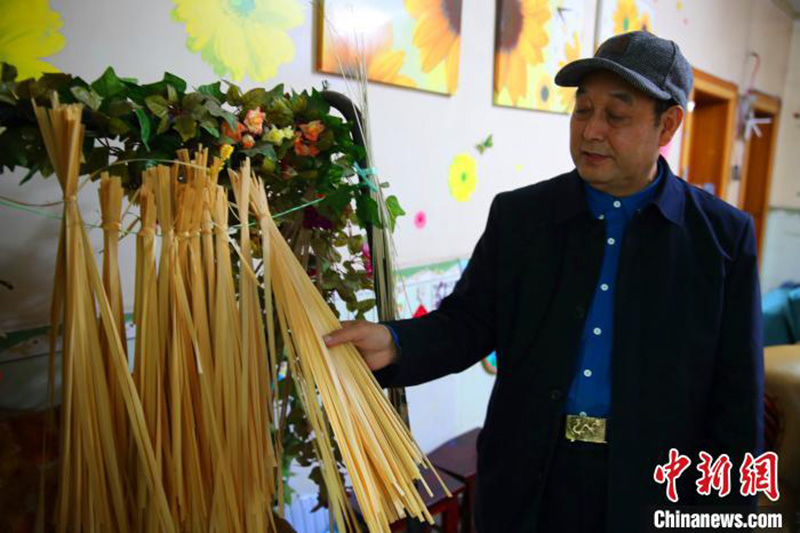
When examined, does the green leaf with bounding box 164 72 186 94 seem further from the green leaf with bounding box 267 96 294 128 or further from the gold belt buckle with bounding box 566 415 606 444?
the gold belt buckle with bounding box 566 415 606 444

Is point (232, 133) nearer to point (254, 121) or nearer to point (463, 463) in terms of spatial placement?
point (254, 121)

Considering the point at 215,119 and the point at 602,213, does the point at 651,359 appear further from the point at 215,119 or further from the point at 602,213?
the point at 215,119

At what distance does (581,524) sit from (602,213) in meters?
0.64

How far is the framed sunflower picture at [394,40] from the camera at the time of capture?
1515mm

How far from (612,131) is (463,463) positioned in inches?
54.0

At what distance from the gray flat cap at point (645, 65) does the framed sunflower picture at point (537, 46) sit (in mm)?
1112

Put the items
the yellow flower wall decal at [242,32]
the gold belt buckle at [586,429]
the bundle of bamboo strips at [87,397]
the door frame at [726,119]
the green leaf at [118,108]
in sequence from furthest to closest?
1. the door frame at [726,119]
2. the yellow flower wall decal at [242,32]
3. the gold belt buckle at [586,429]
4. the green leaf at [118,108]
5. the bundle of bamboo strips at [87,397]

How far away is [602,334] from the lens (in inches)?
42.6

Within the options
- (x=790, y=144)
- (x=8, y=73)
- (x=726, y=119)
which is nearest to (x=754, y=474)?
(x=8, y=73)

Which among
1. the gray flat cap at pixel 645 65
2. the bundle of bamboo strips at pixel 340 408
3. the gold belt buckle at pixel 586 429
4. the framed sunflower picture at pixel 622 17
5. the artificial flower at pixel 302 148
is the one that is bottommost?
the gold belt buckle at pixel 586 429

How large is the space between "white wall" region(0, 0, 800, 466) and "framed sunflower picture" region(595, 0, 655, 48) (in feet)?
0.47

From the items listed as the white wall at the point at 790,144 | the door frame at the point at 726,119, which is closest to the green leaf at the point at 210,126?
the door frame at the point at 726,119

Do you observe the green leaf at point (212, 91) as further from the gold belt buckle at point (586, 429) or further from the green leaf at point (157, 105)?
the gold belt buckle at point (586, 429)

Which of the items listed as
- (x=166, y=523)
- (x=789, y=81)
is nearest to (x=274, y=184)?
(x=166, y=523)
